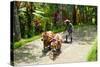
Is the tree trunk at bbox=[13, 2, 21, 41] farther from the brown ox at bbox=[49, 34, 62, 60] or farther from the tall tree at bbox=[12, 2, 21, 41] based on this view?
the brown ox at bbox=[49, 34, 62, 60]

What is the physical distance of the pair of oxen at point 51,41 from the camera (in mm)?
2139

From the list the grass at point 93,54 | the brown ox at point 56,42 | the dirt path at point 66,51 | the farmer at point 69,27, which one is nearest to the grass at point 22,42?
the dirt path at point 66,51

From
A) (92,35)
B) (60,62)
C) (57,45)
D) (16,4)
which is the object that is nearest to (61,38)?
(57,45)

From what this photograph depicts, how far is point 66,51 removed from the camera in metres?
2.23

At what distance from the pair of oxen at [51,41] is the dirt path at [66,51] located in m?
0.05

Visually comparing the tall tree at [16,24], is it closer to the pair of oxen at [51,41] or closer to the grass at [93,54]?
the pair of oxen at [51,41]

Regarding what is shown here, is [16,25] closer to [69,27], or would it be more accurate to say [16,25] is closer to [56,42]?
[56,42]

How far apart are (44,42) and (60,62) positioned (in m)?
Result: 0.28

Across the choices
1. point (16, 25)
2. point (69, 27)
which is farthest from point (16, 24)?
point (69, 27)

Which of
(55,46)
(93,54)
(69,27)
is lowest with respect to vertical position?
(93,54)

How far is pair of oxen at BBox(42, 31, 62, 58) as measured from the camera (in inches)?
84.2

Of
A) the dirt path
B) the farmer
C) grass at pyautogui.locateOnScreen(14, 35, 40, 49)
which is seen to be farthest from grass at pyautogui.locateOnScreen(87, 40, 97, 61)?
grass at pyautogui.locateOnScreen(14, 35, 40, 49)

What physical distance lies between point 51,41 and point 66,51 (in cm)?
20
